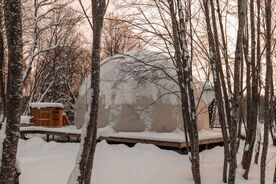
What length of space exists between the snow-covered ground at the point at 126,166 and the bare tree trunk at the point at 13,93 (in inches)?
205

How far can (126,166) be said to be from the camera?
35.4ft

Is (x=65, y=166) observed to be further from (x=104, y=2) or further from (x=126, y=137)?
(x=104, y=2)

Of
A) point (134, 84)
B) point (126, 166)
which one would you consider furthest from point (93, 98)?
point (134, 84)

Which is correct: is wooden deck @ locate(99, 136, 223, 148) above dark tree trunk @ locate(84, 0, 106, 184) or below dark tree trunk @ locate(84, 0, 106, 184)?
below

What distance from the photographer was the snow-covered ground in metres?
9.67

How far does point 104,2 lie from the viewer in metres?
6.14

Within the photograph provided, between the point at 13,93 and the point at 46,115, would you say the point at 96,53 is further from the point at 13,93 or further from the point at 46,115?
the point at 46,115

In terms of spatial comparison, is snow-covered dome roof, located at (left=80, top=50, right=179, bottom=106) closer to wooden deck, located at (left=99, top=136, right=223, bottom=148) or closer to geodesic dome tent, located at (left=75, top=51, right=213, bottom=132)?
geodesic dome tent, located at (left=75, top=51, right=213, bottom=132)

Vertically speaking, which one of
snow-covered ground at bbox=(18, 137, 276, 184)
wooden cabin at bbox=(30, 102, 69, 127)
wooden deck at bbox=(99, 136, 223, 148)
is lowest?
snow-covered ground at bbox=(18, 137, 276, 184)

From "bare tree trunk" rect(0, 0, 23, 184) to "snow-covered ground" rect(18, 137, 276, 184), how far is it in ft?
17.1

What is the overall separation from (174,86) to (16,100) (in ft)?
38.0

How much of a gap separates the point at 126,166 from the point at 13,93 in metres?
7.22

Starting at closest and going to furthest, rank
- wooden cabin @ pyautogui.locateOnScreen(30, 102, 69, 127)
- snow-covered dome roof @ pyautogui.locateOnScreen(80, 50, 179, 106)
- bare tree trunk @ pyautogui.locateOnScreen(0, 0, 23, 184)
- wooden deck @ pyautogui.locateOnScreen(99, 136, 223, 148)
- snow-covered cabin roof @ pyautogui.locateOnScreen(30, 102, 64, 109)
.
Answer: bare tree trunk @ pyautogui.locateOnScreen(0, 0, 23, 184) < wooden deck @ pyautogui.locateOnScreen(99, 136, 223, 148) < snow-covered dome roof @ pyautogui.locateOnScreen(80, 50, 179, 106) < snow-covered cabin roof @ pyautogui.locateOnScreen(30, 102, 64, 109) < wooden cabin @ pyautogui.locateOnScreen(30, 102, 69, 127)

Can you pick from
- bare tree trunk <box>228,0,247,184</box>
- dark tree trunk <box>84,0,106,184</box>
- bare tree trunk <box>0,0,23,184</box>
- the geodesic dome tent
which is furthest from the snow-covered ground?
bare tree trunk <box>0,0,23,184</box>
